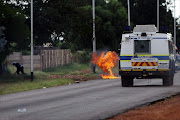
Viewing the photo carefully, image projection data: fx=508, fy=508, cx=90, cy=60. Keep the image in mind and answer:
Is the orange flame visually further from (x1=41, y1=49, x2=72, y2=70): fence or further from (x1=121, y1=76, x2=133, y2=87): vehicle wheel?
(x1=121, y1=76, x2=133, y2=87): vehicle wheel

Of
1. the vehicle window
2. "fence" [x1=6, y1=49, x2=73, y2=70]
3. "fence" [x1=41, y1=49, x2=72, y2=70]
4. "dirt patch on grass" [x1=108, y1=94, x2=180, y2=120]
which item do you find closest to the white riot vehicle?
the vehicle window

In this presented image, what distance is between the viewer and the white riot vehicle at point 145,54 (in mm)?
25656

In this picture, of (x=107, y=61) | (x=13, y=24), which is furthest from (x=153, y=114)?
(x=107, y=61)

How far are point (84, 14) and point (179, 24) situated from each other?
221ft

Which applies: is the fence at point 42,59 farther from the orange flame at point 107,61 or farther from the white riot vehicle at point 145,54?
the white riot vehicle at point 145,54

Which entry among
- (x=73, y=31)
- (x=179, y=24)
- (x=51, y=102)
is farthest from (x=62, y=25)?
(x=179, y=24)

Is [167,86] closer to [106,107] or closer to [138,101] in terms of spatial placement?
[138,101]

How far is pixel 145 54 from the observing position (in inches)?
1014

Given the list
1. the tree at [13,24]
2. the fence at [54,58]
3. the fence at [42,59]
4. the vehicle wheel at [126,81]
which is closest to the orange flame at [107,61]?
the tree at [13,24]

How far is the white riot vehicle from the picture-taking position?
25656mm

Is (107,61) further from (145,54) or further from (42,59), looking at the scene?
(145,54)

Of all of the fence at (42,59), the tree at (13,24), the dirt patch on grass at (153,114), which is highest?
the tree at (13,24)

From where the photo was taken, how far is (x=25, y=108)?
52.5 feet

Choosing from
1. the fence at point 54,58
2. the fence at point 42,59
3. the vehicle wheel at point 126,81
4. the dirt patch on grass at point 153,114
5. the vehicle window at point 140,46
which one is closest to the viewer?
the dirt patch on grass at point 153,114
